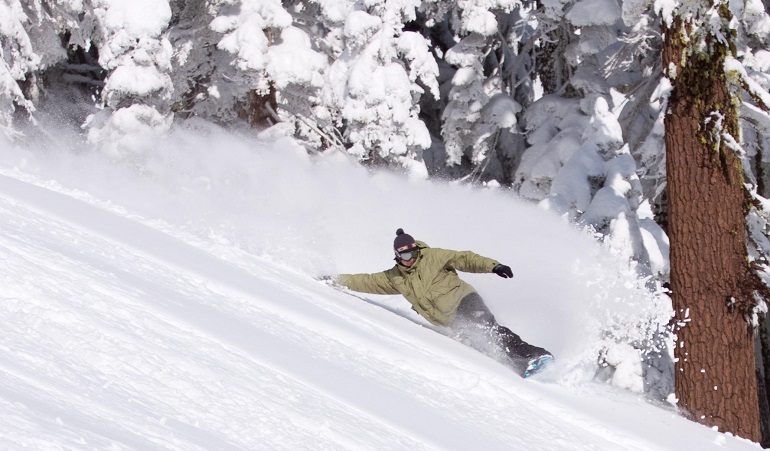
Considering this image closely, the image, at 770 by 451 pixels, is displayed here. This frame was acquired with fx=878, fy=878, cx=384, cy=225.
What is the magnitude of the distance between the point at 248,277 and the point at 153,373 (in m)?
3.46

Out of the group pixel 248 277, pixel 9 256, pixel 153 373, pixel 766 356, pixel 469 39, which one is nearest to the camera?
pixel 153 373

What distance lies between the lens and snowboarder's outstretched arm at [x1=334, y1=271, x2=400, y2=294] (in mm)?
8930

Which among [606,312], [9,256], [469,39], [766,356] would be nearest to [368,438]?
Result: [9,256]

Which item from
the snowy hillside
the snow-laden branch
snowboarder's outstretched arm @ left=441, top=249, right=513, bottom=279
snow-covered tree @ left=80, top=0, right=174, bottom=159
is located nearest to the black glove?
snowboarder's outstretched arm @ left=441, top=249, right=513, bottom=279

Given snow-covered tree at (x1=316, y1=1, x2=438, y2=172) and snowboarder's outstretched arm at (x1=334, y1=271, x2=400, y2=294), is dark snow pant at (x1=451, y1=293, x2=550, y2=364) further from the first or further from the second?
snow-covered tree at (x1=316, y1=1, x2=438, y2=172)

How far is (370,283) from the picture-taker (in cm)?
899

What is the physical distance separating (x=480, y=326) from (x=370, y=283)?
125cm

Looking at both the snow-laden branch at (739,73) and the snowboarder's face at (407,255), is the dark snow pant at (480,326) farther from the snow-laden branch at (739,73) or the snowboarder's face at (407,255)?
the snow-laden branch at (739,73)

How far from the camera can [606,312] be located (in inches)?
382

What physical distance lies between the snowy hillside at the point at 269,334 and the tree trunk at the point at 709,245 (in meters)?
0.65

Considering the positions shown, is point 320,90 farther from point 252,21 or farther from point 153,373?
point 153,373

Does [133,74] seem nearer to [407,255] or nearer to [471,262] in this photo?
[407,255]

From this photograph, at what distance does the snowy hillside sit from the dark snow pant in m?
0.33

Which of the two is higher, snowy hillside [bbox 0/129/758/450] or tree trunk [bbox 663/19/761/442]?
tree trunk [bbox 663/19/761/442]
